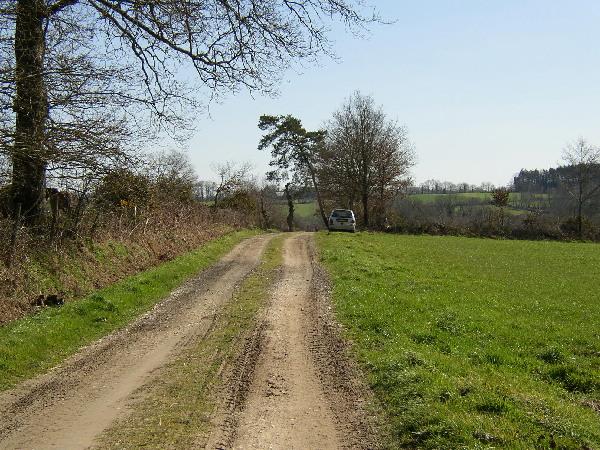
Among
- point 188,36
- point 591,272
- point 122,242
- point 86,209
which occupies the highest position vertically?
point 188,36

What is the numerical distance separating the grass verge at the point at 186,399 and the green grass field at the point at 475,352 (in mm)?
2127

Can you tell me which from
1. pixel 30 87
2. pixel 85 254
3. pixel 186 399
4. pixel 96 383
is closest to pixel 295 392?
pixel 186 399

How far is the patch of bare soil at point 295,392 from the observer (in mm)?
5480

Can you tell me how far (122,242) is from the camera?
1900cm

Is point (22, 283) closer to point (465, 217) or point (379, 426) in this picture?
point (379, 426)

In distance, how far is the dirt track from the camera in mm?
5570

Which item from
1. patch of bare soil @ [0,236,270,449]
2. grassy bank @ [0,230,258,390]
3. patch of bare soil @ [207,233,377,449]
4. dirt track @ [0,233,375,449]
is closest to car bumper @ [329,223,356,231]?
grassy bank @ [0,230,258,390]

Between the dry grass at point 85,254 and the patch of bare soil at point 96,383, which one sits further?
the dry grass at point 85,254

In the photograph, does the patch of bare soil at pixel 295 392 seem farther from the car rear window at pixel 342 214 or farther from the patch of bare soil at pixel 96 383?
the car rear window at pixel 342 214

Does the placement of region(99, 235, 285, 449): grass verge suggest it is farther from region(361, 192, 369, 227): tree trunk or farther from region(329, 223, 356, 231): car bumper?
region(361, 192, 369, 227): tree trunk

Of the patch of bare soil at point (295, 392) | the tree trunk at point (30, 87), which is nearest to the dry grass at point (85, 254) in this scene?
the tree trunk at point (30, 87)

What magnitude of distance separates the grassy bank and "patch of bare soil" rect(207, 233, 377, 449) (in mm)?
3277

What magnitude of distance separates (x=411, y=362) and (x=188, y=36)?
930 centimetres

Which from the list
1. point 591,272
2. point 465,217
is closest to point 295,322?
point 591,272
